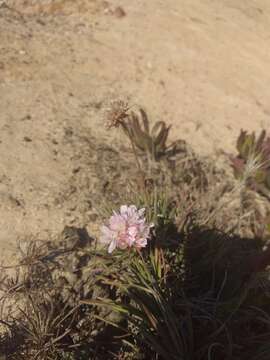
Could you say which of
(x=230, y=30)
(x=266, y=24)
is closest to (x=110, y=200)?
(x=230, y=30)

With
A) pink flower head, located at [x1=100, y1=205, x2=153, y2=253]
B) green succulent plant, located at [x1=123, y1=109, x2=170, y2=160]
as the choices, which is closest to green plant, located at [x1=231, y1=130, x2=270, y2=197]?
green succulent plant, located at [x1=123, y1=109, x2=170, y2=160]

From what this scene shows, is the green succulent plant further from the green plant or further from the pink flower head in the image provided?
the pink flower head

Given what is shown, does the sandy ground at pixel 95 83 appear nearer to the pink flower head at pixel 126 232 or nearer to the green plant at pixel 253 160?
the green plant at pixel 253 160

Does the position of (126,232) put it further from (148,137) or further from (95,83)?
(95,83)

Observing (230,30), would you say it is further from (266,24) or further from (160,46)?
(160,46)

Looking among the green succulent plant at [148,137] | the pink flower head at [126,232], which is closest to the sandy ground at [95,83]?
the green succulent plant at [148,137]

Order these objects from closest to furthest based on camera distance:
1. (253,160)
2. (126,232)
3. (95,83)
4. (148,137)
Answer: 1. (126,232)
2. (253,160)
3. (148,137)
4. (95,83)

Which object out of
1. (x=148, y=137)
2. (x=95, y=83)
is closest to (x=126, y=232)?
(x=148, y=137)
